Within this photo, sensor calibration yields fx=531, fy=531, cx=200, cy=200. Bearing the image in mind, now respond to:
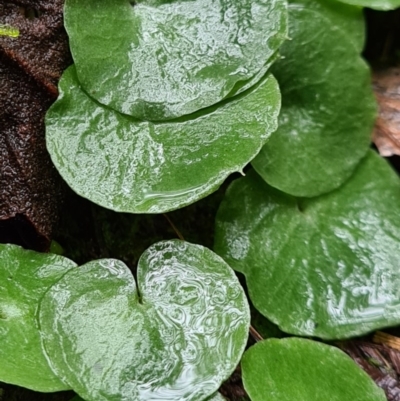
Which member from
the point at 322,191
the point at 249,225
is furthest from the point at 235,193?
the point at 322,191

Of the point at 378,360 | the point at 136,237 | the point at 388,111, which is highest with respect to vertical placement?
the point at 388,111

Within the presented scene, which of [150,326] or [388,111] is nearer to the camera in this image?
[150,326]

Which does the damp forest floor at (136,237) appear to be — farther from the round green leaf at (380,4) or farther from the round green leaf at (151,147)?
the round green leaf at (380,4)

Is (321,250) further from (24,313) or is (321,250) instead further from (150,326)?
(24,313)

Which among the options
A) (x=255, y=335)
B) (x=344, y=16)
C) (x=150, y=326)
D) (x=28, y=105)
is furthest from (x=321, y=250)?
(x=28, y=105)

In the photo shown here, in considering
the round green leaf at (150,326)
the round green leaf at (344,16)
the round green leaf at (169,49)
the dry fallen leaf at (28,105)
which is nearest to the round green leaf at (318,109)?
the round green leaf at (344,16)
